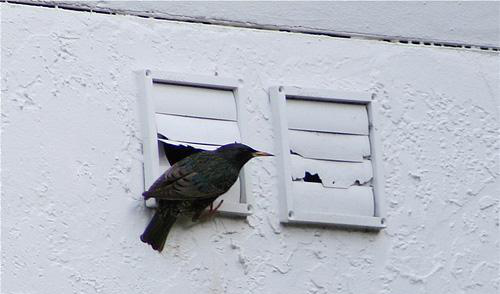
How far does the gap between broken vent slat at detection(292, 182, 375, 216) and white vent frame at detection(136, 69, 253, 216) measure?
198mm

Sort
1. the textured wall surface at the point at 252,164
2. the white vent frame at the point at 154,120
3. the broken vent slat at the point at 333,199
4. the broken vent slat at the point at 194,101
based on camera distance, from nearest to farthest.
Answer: the textured wall surface at the point at 252,164, the white vent frame at the point at 154,120, the broken vent slat at the point at 194,101, the broken vent slat at the point at 333,199

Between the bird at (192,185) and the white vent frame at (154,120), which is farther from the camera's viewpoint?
the white vent frame at (154,120)

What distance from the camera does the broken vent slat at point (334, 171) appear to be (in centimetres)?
582

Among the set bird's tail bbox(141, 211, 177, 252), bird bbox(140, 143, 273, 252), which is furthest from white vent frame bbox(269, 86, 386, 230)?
bird's tail bbox(141, 211, 177, 252)

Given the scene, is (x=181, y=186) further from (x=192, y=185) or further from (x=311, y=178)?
(x=311, y=178)

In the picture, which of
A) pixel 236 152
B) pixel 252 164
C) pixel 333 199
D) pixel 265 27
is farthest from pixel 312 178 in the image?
pixel 265 27

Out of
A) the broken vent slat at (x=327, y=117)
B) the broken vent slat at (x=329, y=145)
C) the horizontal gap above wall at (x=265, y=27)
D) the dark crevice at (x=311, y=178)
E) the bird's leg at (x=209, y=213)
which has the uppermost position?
the horizontal gap above wall at (x=265, y=27)

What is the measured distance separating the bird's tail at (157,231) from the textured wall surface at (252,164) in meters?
0.05

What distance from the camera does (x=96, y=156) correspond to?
550 centimetres

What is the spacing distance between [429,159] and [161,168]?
1100 millimetres

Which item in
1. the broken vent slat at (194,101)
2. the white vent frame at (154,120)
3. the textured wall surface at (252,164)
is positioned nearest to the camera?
the textured wall surface at (252,164)

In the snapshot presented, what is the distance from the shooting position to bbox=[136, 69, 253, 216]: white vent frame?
5555 mm

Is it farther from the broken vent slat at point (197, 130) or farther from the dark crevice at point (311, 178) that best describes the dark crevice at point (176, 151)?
the dark crevice at point (311, 178)

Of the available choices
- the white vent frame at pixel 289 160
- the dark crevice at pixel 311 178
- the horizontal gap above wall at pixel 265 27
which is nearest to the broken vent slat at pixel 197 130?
the white vent frame at pixel 289 160
